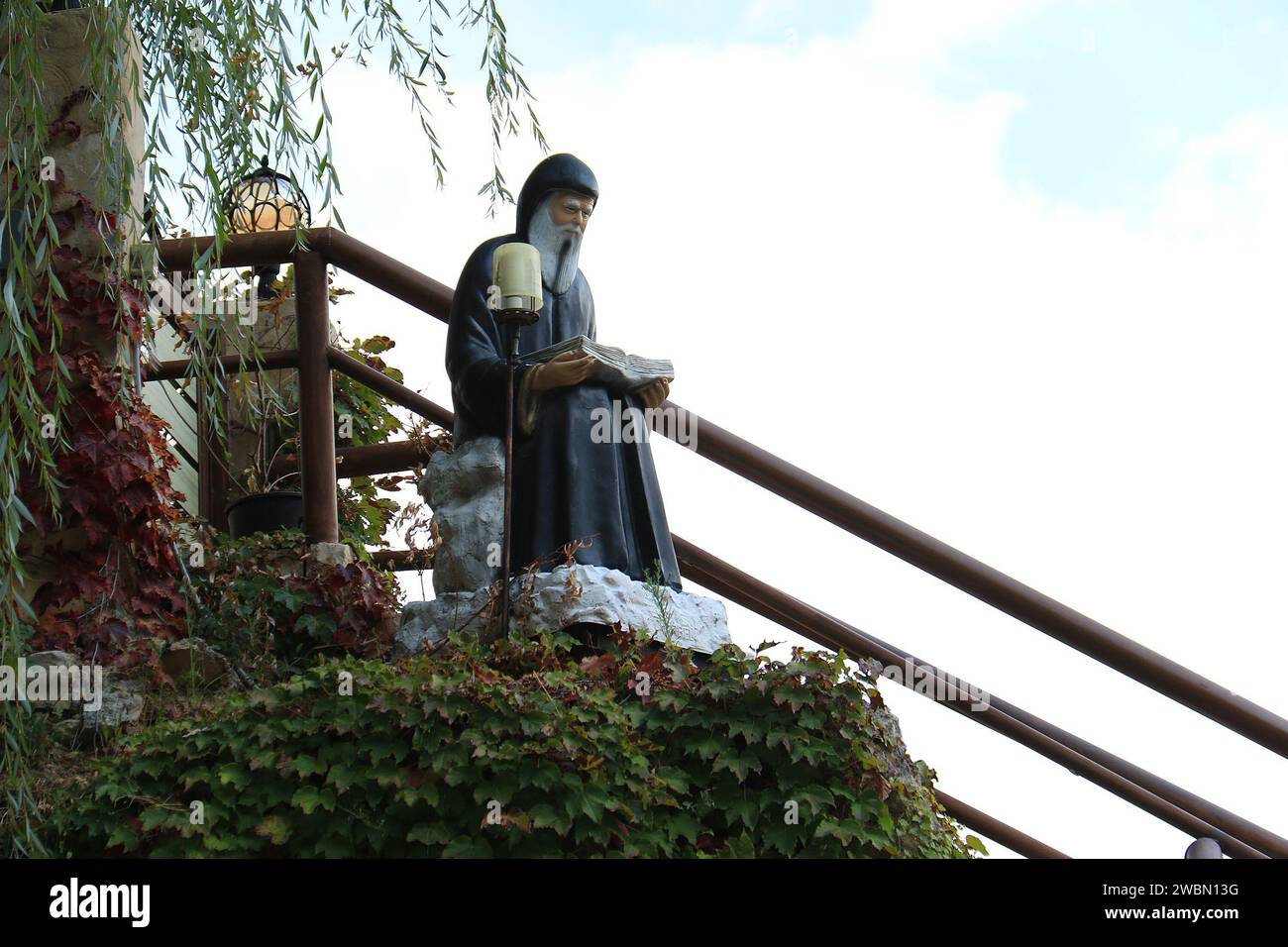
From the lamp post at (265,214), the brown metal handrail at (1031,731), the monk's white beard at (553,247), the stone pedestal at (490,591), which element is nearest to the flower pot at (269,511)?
the lamp post at (265,214)

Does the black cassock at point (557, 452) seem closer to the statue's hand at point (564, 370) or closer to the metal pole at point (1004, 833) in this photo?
the statue's hand at point (564, 370)

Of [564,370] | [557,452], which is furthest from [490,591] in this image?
[564,370]

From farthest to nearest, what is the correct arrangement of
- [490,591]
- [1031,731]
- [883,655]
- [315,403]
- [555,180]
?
[315,403]
[883,655]
[1031,731]
[555,180]
[490,591]

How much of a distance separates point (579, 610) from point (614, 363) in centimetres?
68

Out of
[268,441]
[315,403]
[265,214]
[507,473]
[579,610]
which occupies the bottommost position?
[579,610]

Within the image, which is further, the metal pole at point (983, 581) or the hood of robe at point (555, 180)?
the hood of robe at point (555, 180)

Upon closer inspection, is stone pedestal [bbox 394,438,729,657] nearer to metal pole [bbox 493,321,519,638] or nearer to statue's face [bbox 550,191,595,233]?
metal pole [bbox 493,321,519,638]

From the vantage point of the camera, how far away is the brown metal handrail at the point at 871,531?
3541mm

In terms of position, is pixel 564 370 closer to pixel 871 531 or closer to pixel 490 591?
pixel 490 591

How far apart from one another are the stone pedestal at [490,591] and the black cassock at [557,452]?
0.26ft

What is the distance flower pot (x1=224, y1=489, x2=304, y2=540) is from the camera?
5566 mm

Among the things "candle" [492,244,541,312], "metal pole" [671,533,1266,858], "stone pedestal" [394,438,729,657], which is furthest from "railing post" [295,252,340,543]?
"candle" [492,244,541,312]

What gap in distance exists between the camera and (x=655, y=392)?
4070 millimetres
